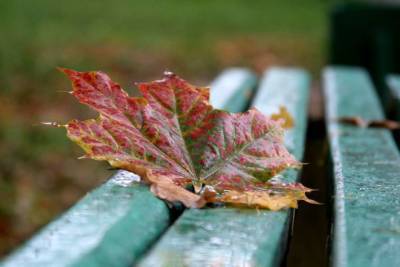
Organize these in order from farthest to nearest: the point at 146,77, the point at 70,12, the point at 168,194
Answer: the point at 70,12 < the point at 146,77 < the point at 168,194

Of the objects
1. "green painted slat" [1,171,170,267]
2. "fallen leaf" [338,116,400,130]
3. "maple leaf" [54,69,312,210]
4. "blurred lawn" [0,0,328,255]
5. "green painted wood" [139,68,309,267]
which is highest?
"maple leaf" [54,69,312,210]

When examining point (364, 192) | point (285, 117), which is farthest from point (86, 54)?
point (364, 192)

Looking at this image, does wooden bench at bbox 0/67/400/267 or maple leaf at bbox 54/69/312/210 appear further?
maple leaf at bbox 54/69/312/210

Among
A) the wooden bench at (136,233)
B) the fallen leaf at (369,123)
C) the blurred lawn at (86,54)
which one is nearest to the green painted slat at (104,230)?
the wooden bench at (136,233)

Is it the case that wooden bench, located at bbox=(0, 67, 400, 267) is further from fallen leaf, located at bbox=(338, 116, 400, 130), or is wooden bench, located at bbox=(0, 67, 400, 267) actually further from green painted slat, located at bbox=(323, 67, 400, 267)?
fallen leaf, located at bbox=(338, 116, 400, 130)

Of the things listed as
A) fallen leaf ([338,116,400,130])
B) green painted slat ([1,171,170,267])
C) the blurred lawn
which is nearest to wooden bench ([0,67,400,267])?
green painted slat ([1,171,170,267])

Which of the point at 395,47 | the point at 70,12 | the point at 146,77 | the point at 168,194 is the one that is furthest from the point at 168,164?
the point at 70,12

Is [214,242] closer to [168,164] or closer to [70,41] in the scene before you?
[168,164]
